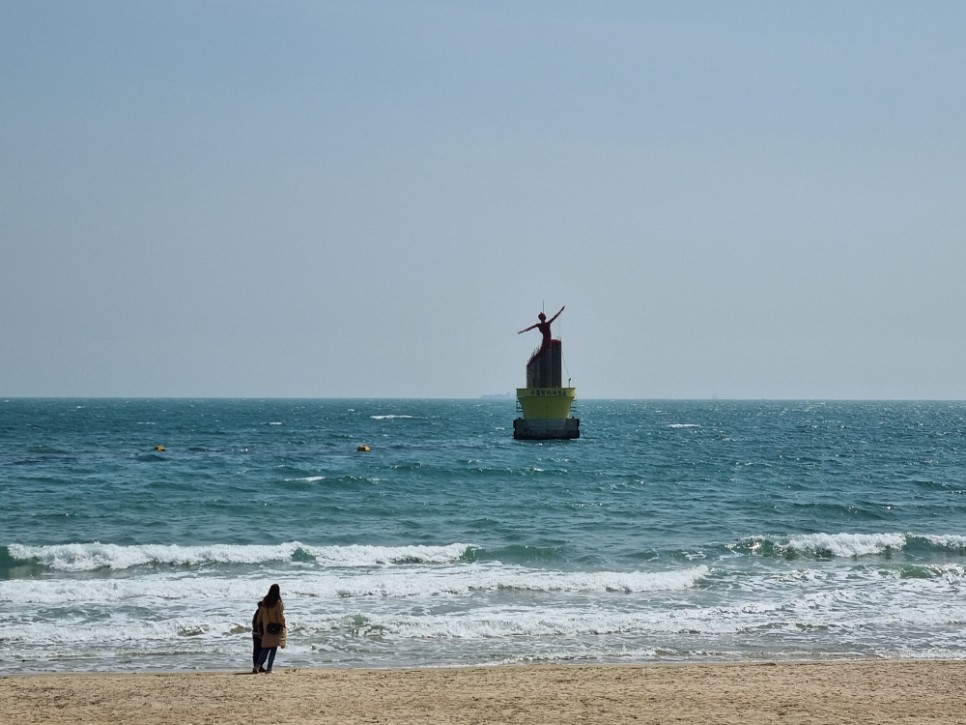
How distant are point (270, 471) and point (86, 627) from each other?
2857 centimetres

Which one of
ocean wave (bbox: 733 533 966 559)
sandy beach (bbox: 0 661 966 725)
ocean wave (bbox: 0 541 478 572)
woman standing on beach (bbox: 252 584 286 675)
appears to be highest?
woman standing on beach (bbox: 252 584 286 675)

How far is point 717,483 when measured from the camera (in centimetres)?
4200

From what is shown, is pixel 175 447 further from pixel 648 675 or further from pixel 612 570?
pixel 648 675

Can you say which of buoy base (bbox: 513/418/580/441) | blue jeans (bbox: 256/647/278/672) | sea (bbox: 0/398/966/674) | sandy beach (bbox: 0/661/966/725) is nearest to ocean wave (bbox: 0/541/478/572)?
sea (bbox: 0/398/966/674)

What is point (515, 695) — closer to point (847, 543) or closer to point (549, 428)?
point (847, 543)

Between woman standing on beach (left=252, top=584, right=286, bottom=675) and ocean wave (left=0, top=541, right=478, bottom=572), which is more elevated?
woman standing on beach (left=252, top=584, right=286, bottom=675)

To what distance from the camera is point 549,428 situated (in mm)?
63406

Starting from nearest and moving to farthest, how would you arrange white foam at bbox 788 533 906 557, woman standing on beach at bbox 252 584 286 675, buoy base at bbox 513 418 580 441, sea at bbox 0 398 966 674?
woman standing on beach at bbox 252 584 286 675
sea at bbox 0 398 966 674
white foam at bbox 788 533 906 557
buoy base at bbox 513 418 580 441

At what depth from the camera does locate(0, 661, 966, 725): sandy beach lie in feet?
35.8

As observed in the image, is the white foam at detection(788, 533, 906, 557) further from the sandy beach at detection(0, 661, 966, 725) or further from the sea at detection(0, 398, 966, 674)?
the sandy beach at detection(0, 661, 966, 725)

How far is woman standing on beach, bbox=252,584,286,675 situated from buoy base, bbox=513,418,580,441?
50.2 metres

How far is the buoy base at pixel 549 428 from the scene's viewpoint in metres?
63.0

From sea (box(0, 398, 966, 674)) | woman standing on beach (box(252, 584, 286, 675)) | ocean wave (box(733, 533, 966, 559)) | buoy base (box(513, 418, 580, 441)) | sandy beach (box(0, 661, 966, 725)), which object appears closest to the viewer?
sandy beach (box(0, 661, 966, 725))

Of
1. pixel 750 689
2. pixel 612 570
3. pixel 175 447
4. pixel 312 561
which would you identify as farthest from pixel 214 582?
pixel 175 447
